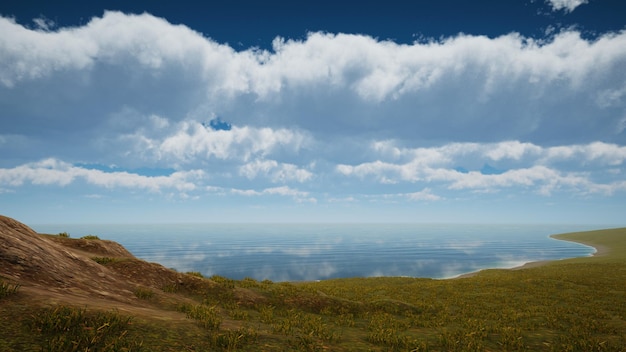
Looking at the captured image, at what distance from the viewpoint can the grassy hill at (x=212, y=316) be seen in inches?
282

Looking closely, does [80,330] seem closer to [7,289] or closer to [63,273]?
[7,289]

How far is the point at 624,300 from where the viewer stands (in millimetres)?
26359

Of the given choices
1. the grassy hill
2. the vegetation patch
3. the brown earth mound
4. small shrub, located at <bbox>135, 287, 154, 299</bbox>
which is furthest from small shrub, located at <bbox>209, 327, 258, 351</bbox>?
small shrub, located at <bbox>135, 287, 154, 299</bbox>

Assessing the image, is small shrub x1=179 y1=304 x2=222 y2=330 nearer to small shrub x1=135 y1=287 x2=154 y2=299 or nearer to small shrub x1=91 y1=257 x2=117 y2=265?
small shrub x1=135 y1=287 x2=154 y2=299

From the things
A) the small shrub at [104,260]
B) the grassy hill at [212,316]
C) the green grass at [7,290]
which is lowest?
the grassy hill at [212,316]

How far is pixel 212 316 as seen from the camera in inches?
423

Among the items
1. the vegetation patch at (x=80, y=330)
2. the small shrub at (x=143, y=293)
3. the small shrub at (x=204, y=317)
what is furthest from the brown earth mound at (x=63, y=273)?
the small shrub at (x=204, y=317)

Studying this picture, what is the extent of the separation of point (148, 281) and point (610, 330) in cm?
2427

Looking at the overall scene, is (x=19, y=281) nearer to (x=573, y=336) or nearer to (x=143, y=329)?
(x=143, y=329)

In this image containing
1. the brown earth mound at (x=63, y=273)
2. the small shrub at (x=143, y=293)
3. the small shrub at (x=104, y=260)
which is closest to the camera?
the brown earth mound at (x=63, y=273)

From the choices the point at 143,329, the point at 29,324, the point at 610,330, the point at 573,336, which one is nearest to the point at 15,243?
the point at 29,324

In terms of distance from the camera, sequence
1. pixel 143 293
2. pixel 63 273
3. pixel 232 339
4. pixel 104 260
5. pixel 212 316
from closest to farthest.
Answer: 1. pixel 232 339
2. pixel 212 316
3. pixel 63 273
4. pixel 143 293
5. pixel 104 260

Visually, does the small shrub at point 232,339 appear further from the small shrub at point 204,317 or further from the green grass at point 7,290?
the green grass at point 7,290

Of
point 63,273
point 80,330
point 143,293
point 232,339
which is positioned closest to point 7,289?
point 80,330
